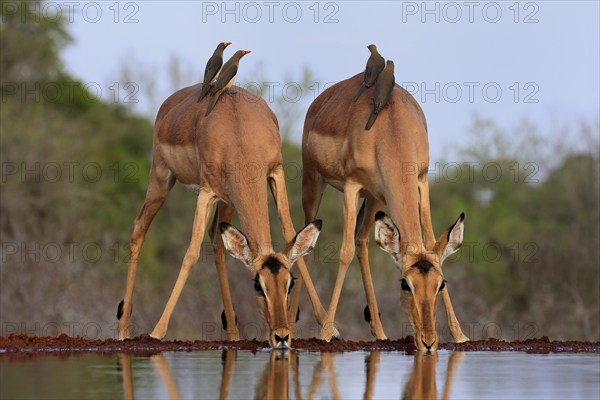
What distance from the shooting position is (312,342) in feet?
53.5

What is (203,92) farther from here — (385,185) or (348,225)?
(385,185)

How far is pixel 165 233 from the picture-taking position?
51750 mm

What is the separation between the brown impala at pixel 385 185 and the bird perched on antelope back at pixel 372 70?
0.12 m

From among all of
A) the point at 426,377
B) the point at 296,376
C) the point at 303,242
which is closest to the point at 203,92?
the point at 303,242

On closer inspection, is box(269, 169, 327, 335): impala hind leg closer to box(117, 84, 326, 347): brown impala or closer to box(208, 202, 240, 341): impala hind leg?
box(117, 84, 326, 347): brown impala

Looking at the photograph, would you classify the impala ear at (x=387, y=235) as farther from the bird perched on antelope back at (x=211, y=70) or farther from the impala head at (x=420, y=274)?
the bird perched on antelope back at (x=211, y=70)

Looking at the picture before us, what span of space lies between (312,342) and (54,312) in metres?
22.9

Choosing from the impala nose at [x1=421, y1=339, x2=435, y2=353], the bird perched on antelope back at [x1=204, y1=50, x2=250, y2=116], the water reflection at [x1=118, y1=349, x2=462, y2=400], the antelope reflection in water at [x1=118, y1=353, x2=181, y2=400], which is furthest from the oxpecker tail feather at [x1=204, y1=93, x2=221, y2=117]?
the impala nose at [x1=421, y1=339, x2=435, y2=353]

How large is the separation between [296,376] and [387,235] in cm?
389

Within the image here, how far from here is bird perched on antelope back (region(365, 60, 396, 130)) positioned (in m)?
17.6

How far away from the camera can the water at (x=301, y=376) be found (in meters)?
11.3

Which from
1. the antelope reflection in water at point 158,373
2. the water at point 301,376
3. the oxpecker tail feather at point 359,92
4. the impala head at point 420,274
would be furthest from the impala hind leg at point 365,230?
the antelope reflection in water at point 158,373

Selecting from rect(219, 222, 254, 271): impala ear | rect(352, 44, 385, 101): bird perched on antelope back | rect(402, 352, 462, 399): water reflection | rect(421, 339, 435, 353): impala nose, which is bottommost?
rect(402, 352, 462, 399): water reflection

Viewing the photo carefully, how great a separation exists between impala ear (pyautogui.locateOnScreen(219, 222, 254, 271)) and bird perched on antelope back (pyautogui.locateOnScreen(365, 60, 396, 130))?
2792 millimetres
